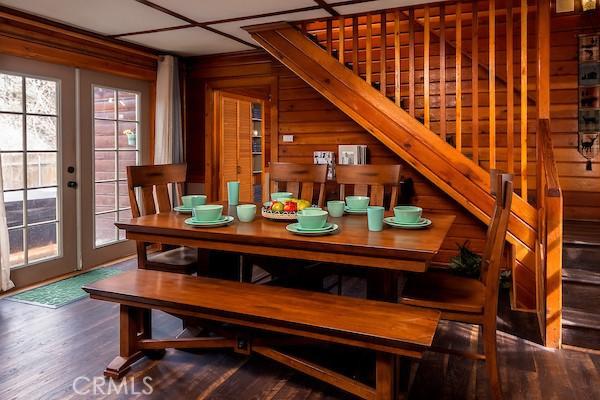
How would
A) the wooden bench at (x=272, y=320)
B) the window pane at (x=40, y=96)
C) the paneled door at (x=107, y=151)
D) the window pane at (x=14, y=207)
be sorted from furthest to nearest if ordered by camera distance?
the paneled door at (x=107, y=151) → the window pane at (x=40, y=96) → the window pane at (x=14, y=207) → the wooden bench at (x=272, y=320)

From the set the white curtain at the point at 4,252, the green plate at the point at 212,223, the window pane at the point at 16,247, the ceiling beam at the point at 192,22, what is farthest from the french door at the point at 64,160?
the green plate at the point at 212,223

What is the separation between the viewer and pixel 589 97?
432 cm

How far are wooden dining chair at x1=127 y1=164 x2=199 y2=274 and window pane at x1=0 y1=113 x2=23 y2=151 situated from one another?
1.55 meters

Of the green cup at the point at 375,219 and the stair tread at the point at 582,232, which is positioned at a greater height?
the green cup at the point at 375,219

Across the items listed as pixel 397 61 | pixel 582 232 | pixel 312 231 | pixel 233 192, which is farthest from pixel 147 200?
pixel 582 232

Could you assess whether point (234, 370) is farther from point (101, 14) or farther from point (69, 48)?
point (69, 48)

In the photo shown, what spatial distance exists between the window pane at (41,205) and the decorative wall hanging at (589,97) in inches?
192

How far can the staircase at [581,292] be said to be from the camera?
9.29ft

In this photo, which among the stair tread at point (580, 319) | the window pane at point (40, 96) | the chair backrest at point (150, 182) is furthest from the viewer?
the window pane at point (40, 96)

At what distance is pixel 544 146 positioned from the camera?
323 centimetres

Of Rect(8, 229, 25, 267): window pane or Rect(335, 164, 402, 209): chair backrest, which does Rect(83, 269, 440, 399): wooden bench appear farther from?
Rect(8, 229, 25, 267): window pane

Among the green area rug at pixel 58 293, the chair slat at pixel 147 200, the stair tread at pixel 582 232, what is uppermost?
the chair slat at pixel 147 200

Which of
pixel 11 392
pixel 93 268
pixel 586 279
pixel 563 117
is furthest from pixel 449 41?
pixel 11 392

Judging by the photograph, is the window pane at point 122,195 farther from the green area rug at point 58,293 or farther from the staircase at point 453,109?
the staircase at point 453,109
